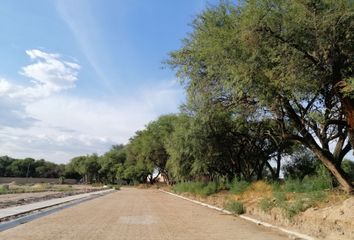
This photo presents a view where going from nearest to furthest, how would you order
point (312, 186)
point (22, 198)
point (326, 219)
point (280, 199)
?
point (326, 219) → point (280, 199) → point (312, 186) → point (22, 198)

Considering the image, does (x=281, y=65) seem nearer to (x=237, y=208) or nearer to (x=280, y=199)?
(x=280, y=199)

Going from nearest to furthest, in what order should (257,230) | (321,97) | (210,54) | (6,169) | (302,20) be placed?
(302,20)
(257,230)
(210,54)
(321,97)
(6,169)

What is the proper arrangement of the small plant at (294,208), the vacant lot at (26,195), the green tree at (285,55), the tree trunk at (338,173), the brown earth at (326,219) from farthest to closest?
the vacant lot at (26,195) → the tree trunk at (338,173) → the small plant at (294,208) → the green tree at (285,55) → the brown earth at (326,219)

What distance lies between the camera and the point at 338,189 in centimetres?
1858

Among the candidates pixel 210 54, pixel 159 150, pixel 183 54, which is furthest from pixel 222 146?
pixel 159 150

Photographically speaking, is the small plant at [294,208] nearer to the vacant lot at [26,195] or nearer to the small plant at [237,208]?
the small plant at [237,208]

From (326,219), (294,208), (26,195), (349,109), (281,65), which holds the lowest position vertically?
(326,219)

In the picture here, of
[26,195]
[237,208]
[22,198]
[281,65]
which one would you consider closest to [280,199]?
[237,208]

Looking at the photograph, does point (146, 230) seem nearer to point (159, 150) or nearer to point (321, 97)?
point (321, 97)

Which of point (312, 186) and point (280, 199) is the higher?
point (312, 186)

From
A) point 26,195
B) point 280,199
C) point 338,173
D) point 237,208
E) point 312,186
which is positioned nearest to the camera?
point 338,173

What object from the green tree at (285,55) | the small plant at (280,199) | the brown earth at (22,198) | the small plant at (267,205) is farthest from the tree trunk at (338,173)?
the brown earth at (22,198)

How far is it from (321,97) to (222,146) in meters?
19.5

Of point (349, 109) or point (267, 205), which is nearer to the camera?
point (349, 109)
